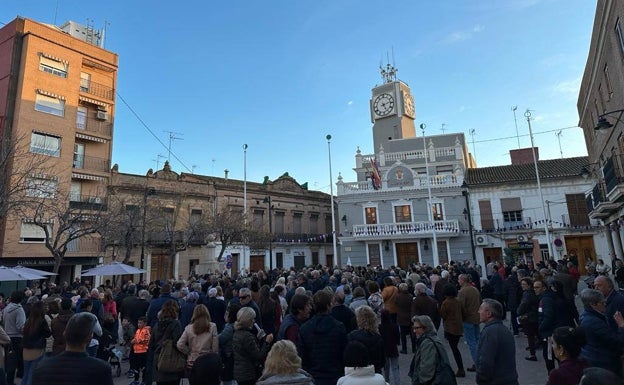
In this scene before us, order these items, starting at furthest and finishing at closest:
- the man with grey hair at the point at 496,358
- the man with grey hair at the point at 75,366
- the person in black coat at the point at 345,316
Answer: the person in black coat at the point at 345,316, the man with grey hair at the point at 496,358, the man with grey hair at the point at 75,366

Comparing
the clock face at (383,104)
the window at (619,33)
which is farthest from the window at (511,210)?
the window at (619,33)

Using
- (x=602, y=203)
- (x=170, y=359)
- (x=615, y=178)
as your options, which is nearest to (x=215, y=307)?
(x=170, y=359)

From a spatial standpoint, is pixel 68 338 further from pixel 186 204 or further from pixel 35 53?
pixel 186 204

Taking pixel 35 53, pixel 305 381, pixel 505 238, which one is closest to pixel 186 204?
pixel 35 53

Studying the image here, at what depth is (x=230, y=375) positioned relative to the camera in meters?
5.34

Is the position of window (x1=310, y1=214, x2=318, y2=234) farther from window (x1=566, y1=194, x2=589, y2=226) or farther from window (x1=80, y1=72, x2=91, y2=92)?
window (x1=80, y1=72, x2=91, y2=92)

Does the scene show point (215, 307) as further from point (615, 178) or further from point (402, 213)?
point (402, 213)

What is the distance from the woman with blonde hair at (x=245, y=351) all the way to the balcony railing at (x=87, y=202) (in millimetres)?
20681

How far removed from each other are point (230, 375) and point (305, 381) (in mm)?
2486

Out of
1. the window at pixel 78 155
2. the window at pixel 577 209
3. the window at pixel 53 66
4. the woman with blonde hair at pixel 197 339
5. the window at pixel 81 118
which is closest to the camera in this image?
the woman with blonde hair at pixel 197 339

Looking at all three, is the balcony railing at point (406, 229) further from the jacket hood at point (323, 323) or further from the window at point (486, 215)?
the jacket hood at point (323, 323)

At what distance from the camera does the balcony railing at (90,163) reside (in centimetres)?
2633

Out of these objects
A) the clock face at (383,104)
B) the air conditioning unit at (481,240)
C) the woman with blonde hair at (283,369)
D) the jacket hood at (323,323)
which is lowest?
the woman with blonde hair at (283,369)

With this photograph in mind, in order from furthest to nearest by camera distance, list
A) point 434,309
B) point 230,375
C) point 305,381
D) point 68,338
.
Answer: point 434,309 < point 230,375 < point 305,381 < point 68,338
